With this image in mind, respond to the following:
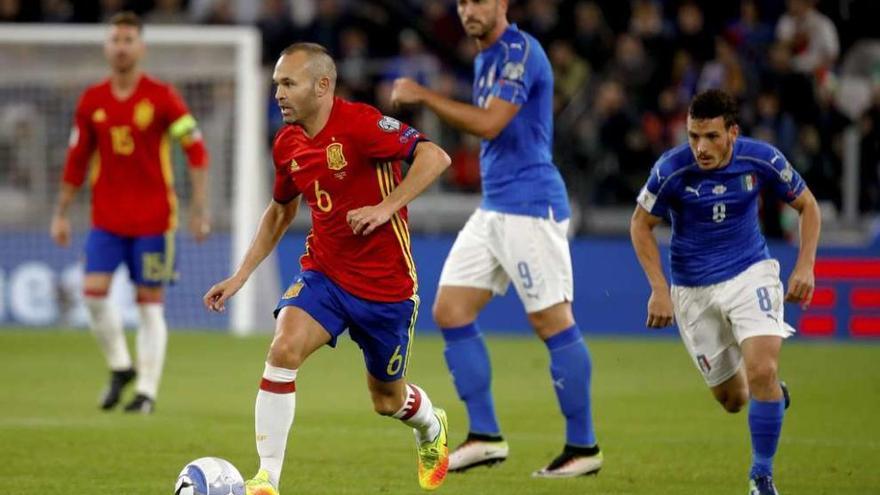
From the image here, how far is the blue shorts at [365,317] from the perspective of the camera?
706cm

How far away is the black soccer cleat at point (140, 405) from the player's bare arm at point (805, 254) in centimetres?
506

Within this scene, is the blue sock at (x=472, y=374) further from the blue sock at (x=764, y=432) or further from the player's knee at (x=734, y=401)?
the blue sock at (x=764, y=432)

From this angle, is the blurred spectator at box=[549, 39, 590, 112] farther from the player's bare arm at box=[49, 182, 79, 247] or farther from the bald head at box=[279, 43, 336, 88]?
the bald head at box=[279, 43, 336, 88]

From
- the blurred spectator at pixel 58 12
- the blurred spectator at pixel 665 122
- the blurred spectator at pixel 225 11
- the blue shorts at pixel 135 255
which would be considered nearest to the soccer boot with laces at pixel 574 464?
the blue shorts at pixel 135 255

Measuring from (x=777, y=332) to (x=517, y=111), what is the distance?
1.83 meters

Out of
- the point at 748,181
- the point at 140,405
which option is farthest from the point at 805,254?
Result: the point at 140,405

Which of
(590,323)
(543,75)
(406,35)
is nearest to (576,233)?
(590,323)

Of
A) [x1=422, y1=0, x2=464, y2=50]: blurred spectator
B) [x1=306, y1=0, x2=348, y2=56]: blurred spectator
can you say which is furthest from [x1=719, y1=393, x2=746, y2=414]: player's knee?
[x1=422, y1=0, x2=464, y2=50]: blurred spectator

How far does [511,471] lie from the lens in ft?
28.0

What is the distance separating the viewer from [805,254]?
760 centimetres

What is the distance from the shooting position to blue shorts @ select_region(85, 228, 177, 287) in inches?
439

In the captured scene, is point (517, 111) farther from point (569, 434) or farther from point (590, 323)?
point (590, 323)

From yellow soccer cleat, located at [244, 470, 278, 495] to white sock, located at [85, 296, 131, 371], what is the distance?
186 inches

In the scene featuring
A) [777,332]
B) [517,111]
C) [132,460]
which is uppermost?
[517,111]
